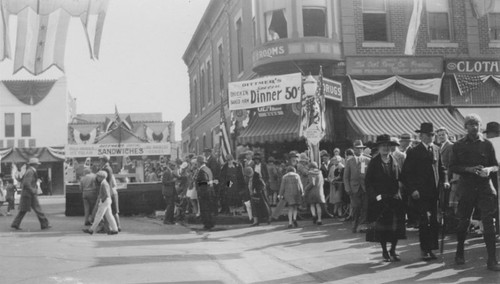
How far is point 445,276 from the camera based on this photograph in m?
7.75

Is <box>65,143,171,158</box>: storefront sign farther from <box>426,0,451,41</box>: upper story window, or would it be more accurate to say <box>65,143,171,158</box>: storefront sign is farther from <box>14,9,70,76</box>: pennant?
<box>14,9,70,76</box>: pennant

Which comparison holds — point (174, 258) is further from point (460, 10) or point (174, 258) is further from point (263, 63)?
point (460, 10)

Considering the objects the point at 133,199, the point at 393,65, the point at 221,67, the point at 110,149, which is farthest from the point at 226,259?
the point at 221,67

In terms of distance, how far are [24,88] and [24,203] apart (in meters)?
36.4

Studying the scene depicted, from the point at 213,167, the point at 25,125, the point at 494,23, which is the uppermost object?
the point at 494,23

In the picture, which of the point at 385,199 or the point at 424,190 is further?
the point at 385,199

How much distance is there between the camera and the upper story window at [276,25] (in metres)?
21.2

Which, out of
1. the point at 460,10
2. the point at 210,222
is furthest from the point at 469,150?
the point at 460,10

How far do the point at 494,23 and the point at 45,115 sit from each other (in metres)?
36.5

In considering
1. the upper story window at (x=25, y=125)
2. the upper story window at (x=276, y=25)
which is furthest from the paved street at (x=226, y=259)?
the upper story window at (x=25, y=125)

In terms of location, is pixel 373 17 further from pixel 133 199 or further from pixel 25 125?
pixel 25 125

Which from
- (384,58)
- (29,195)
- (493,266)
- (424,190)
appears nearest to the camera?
(493,266)

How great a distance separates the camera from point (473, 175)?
322 inches

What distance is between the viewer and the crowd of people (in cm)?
823
